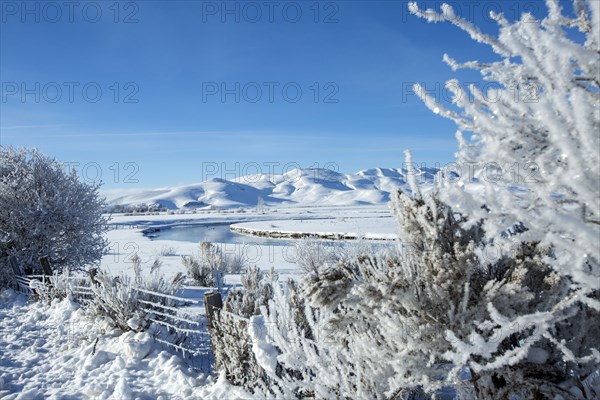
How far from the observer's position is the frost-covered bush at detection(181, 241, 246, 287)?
11.3 metres

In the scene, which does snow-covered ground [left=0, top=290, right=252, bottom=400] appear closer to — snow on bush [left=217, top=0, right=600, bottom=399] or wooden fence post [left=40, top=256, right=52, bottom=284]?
snow on bush [left=217, top=0, right=600, bottom=399]

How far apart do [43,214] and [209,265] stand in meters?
4.46

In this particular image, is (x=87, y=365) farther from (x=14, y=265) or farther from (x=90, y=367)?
(x=14, y=265)

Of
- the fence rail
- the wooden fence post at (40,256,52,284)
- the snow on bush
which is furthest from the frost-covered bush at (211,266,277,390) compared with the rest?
the wooden fence post at (40,256,52,284)

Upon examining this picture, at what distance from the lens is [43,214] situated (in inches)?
415

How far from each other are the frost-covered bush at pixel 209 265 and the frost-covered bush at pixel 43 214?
2851 mm

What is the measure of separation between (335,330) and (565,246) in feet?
5.53

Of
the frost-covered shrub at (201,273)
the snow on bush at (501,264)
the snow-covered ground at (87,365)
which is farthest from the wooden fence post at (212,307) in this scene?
the frost-covered shrub at (201,273)

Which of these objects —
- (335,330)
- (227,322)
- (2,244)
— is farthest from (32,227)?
(335,330)

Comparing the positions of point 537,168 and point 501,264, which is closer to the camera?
point 537,168

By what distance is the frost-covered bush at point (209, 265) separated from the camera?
11.3m

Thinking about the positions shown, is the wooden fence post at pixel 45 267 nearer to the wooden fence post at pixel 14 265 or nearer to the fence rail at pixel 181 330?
the wooden fence post at pixel 14 265

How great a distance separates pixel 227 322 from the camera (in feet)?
14.8

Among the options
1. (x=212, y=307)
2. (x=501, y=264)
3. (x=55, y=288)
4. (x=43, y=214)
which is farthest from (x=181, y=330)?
(x=43, y=214)
